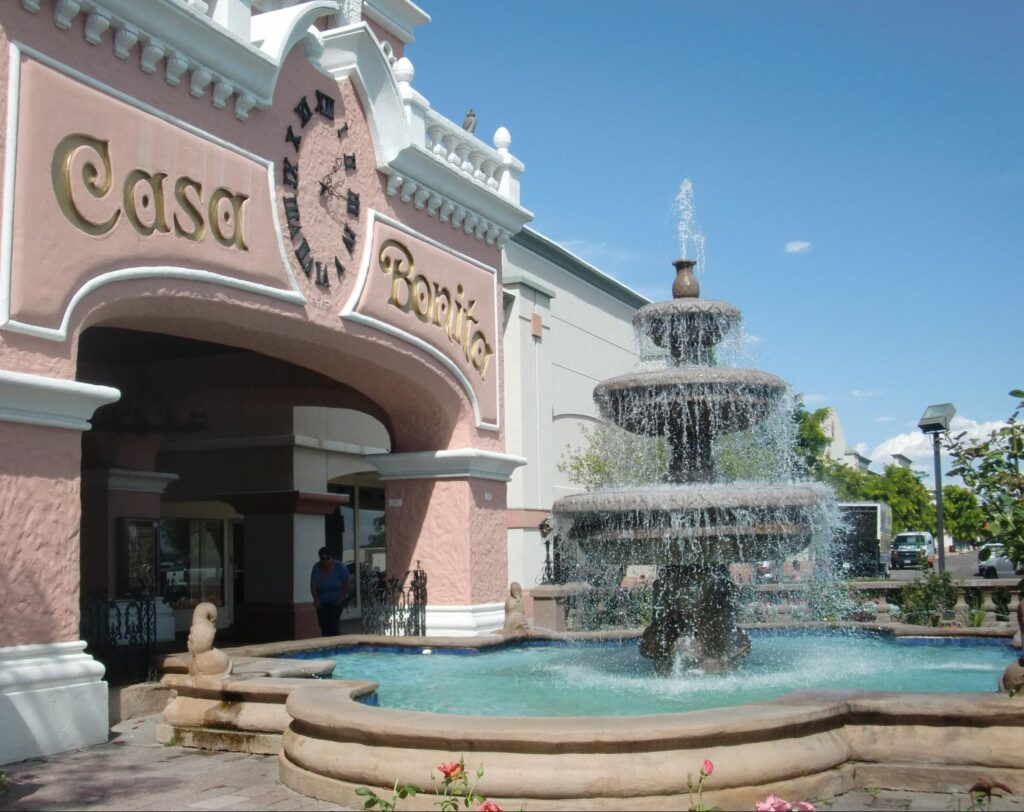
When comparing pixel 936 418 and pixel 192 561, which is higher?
pixel 936 418

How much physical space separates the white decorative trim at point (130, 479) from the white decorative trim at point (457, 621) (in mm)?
4671

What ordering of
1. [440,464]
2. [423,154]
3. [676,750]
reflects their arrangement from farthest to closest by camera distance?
[440,464]
[423,154]
[676,750]

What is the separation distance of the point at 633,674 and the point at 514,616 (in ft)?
11.1

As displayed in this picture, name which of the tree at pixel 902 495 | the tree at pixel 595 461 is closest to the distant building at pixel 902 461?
the tree at pixel 902 495

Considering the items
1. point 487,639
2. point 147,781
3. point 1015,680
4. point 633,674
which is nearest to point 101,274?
point 147,781

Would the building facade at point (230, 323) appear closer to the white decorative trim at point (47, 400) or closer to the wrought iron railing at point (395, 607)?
the white decorative trim at point (47, 400)

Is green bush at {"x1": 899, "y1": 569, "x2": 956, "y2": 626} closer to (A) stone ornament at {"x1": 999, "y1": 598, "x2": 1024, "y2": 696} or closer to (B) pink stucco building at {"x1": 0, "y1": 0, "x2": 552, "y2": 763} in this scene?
(B) pink stucco building at {"x1": 0, "y1": 0, "x2": 552, "y2": 763}

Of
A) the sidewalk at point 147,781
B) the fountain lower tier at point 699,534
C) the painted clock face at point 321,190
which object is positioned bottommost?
the sidewalk at point 147,781

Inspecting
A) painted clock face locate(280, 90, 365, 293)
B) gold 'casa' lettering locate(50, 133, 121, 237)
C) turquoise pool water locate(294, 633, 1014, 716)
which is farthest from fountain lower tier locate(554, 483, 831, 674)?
gold 'casa' lettering locate(50, 133, 121, 237)

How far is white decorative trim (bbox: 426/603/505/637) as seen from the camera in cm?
1347

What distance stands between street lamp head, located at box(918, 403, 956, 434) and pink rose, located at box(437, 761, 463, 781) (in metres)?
15.0

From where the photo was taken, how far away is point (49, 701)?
739 cm

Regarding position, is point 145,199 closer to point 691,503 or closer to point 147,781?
point 147,781

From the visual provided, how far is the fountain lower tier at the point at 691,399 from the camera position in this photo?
9188mm
